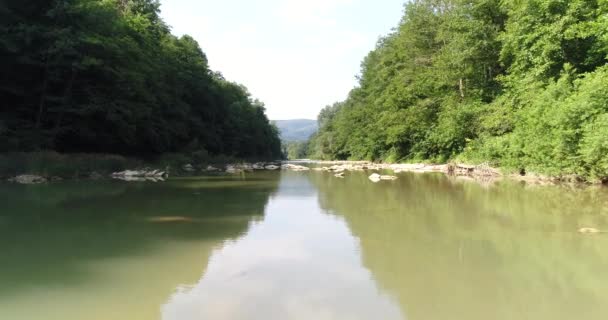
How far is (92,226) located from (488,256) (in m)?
7.24

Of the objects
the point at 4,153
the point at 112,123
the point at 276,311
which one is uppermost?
the point at 112,123

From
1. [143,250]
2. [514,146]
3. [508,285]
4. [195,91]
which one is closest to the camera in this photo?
[508,285]

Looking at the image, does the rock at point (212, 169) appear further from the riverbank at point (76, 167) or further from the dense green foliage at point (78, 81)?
the dense green foliage at point (78, 81)

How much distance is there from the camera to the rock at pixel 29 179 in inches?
783

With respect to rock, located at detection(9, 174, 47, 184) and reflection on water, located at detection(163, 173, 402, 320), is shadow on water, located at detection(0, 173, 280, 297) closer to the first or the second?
reflection on water, located at detection(163, 173, 402, 320)

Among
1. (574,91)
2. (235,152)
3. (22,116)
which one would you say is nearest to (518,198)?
(574,91)

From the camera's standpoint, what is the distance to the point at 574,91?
18031 millimetres

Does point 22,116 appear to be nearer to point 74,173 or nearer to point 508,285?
point 74,173

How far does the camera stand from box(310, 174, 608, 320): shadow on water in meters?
4.50

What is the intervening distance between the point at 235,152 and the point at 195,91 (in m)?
11.8

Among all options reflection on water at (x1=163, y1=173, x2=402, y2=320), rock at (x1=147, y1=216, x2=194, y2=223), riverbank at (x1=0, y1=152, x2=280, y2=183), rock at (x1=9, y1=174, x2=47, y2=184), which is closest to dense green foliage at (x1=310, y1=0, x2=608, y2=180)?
reflection on water at (x1=163, y1=173, x2=402, y2=320)

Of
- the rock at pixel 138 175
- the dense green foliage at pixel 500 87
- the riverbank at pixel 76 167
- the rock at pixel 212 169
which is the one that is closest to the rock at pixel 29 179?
the riverbank at pixel 76 167

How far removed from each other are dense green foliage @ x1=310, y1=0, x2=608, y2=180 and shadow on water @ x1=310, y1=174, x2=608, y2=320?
4350mm

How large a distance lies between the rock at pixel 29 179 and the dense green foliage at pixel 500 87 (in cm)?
2141
